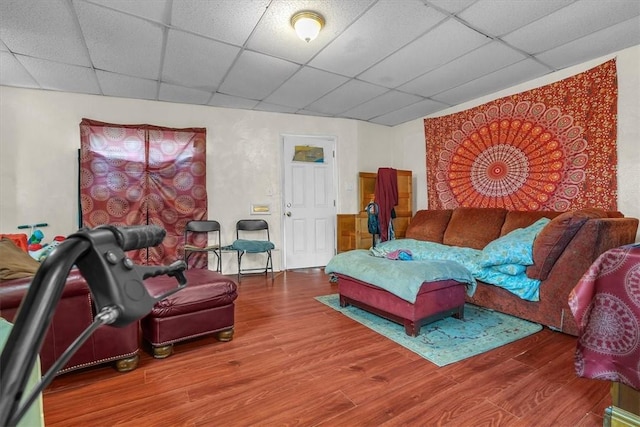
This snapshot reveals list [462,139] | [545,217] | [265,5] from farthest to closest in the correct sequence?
[462,139]
[545,217]
[265,5]

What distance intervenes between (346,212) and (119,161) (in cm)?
322

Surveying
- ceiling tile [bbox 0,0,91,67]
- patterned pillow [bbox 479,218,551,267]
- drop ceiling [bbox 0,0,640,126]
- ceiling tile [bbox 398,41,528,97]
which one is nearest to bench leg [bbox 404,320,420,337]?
patterned pillow [bbox 479,218,551,267]

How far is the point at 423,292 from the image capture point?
7.76ft

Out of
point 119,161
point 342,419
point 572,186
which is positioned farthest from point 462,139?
point 119,161

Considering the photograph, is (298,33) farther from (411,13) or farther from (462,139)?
(462,139)

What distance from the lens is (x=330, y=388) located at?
174 centimetres

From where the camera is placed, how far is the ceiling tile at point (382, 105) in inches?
160

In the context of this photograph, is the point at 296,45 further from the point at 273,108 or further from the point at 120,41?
the point at 273,108

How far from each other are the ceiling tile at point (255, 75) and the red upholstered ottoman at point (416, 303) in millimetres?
2248

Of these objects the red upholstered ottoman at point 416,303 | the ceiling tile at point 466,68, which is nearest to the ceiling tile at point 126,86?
the ceiling tile at point 466,68

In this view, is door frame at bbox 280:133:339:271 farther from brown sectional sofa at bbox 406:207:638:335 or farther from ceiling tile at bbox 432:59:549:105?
brown sectional sofa at bbox 406:207:638:335

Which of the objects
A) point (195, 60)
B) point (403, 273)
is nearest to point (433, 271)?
point (403, 273)

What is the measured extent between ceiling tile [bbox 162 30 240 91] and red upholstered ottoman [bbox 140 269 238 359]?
1983 mm

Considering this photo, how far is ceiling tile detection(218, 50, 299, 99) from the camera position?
3.06 metres
